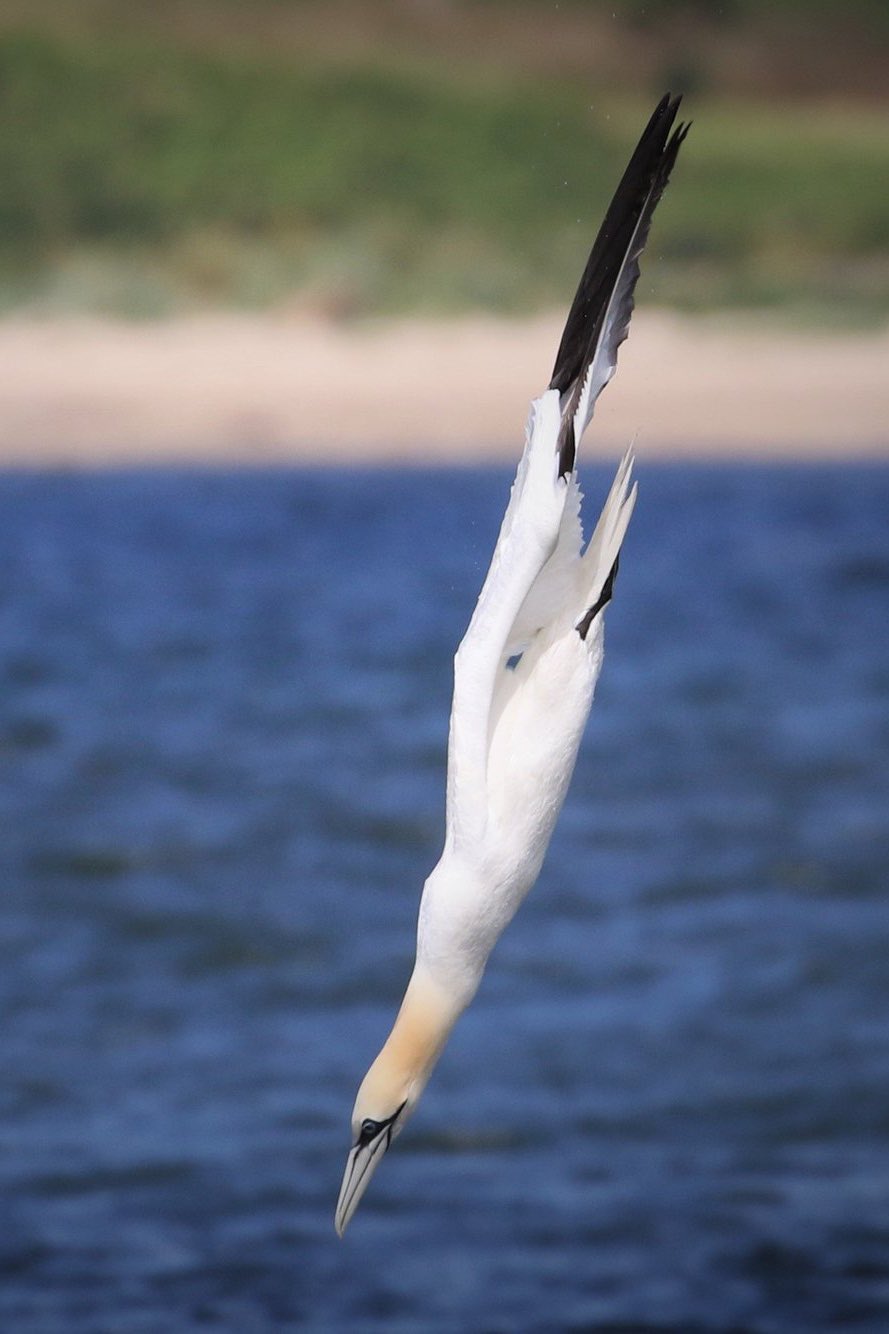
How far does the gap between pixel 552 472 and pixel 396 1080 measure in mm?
1067

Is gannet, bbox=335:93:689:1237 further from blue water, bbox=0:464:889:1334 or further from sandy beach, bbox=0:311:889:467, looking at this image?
sandy beach, bbox=0:311:889:467

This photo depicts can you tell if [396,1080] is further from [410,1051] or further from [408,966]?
[408,966]

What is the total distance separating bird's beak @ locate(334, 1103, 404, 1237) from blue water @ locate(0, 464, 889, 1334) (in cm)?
177

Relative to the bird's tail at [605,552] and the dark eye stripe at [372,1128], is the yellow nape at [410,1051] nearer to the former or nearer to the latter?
the dark eye stripe at [372,1128]

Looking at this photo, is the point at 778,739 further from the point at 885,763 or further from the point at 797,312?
the point at 797,312

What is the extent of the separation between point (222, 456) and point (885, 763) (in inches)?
304

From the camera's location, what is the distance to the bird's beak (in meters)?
3.80

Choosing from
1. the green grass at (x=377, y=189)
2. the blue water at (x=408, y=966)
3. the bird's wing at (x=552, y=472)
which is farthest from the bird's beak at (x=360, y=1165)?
the green grass at (x=377, y=189)

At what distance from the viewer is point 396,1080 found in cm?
372

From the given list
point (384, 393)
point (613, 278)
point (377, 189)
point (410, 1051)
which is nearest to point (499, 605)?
point (613, 278)

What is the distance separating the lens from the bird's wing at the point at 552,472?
10.4ft

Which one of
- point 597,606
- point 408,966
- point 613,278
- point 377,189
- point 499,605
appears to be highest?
point 377,189

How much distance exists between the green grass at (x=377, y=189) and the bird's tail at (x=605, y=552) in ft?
47.9

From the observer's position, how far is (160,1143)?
6.45 metres
